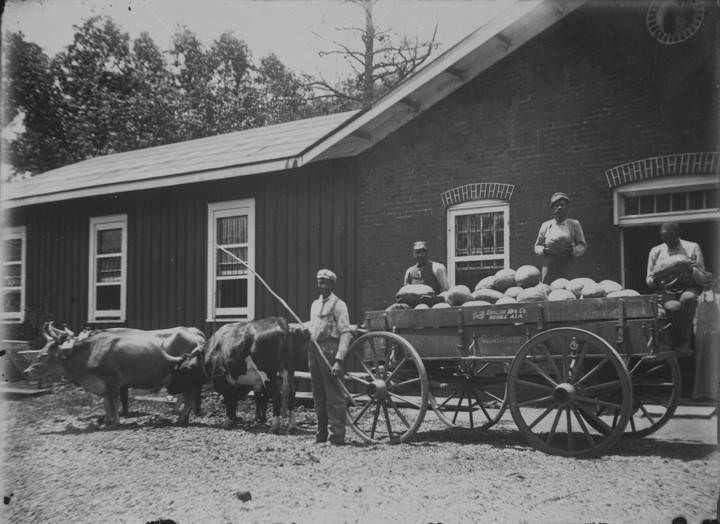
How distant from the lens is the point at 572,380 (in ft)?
20.4

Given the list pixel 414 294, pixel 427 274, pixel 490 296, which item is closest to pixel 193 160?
pixel 427 274

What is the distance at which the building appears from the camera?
8891mm

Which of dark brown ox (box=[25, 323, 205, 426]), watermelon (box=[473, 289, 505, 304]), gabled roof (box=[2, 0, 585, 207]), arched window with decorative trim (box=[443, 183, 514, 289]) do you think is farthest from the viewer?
arched window with decorative trim (box=[443, 183, 514, 289])

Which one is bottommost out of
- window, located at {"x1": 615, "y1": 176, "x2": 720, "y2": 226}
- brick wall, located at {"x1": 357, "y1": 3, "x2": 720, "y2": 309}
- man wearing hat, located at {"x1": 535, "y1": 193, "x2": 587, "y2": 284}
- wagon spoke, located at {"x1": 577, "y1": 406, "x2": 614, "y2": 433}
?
wagon spoke, located at {"x1": 577, "y1": 406, "x2": 614, "y2": 433}

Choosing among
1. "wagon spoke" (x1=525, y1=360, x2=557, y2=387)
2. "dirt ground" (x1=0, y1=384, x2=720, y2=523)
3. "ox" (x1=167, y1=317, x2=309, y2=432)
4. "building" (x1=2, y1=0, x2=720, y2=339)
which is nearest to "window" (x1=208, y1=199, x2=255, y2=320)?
"building" (x1=2, y1=0, x2=720, y2=339)

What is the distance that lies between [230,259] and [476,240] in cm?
530

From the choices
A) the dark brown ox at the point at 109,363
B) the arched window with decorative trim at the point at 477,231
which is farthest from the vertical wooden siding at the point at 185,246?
the dark brown ox at the point at 109,363

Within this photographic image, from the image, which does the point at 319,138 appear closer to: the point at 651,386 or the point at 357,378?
the point at 357,378

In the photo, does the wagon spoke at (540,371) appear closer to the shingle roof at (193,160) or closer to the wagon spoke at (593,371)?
the wagon spoke at (593,371)

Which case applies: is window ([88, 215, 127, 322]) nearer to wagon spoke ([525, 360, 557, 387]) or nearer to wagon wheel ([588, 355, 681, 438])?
wagon spoke ([525, 360, 557, 387])

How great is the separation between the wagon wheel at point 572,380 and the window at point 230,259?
7462 millimetres

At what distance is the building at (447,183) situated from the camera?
8.89 meters

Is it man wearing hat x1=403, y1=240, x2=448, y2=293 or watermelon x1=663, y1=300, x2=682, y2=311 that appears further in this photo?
man wearing hat x1=403, y1=240, x2=448, y2=293

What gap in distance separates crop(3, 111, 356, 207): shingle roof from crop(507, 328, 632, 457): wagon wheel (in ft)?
19.5
